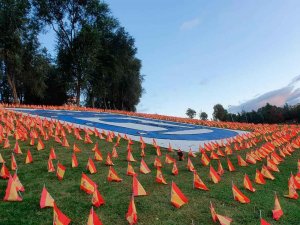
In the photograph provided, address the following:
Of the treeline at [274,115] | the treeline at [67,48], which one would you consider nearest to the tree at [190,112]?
the treeline at [274,115]

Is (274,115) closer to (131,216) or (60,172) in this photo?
(60,172)

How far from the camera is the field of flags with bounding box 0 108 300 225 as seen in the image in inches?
302

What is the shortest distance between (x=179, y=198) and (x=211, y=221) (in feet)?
3.55

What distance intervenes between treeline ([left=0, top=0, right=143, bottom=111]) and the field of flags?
29.4 metres

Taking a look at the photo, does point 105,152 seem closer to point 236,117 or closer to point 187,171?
point 187,171

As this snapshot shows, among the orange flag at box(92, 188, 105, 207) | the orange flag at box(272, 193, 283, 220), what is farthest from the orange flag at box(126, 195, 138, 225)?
the orange flag at box(272, 193, 283, 220)

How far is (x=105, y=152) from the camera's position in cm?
1455

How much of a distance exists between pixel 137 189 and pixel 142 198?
285 mm

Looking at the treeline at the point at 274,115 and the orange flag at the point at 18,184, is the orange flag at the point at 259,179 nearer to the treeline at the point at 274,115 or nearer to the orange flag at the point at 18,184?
the orange flag at the point at 18,184

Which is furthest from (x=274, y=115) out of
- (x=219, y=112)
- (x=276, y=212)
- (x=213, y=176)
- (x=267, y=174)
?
(x=276, y=212)

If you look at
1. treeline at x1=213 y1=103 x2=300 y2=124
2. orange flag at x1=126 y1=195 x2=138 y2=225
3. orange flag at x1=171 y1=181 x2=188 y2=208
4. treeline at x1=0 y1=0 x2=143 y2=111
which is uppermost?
treeline at x1=0 y1=0 x2=143 y2=111

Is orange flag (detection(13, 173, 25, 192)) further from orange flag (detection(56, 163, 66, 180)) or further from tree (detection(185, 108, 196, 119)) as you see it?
tree (detection(185, 108, 196, 119))

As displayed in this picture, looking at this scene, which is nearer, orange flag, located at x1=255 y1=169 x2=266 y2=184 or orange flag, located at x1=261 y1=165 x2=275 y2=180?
orange flag, located at x1=255 y1=169 x2=266 y2=184

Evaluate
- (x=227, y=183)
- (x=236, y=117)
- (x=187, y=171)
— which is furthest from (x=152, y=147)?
(x=236, y=117)
